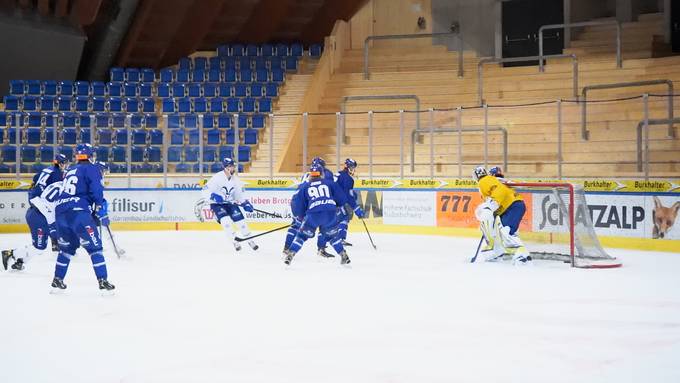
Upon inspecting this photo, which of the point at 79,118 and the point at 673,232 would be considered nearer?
the point at 673,232

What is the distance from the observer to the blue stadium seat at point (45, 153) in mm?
18828

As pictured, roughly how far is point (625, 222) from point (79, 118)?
12620 millimetres

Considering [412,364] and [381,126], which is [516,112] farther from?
[412,364]

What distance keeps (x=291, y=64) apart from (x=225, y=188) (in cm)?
1210

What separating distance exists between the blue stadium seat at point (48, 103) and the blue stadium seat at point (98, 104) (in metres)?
1.01

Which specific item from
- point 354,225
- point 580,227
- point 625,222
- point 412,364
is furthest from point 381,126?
point 412,364

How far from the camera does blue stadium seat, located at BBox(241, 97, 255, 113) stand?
2302 centimetres

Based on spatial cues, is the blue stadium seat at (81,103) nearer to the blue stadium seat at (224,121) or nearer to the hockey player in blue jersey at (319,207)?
the blue stadium seat at (224,121)

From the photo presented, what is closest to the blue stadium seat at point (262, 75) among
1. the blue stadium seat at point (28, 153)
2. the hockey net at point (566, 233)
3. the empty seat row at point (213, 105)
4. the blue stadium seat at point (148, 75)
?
the empty seat row at point (213, 105)

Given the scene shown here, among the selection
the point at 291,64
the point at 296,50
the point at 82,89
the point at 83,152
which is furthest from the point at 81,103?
the point at 83,152

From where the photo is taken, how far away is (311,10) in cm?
2612

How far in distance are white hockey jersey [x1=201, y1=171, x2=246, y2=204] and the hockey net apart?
4.51m

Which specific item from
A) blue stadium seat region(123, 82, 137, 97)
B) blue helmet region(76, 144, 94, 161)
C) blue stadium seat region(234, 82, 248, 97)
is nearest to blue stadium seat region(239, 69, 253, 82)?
blue stadium seat region(234, 82, 248, 97)

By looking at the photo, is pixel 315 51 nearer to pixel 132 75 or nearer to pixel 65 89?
pixel 132 75
